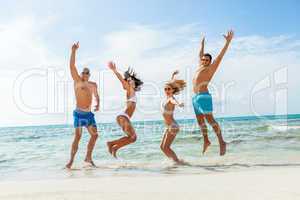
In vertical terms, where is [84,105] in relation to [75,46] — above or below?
below

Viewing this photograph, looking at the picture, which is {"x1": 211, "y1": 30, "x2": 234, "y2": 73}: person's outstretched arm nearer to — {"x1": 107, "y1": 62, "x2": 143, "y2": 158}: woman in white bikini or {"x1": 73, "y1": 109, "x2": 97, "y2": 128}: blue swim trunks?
{"x1": 107, "y1": 62, "x2": 143, "y2": 158}: woman in white bikini

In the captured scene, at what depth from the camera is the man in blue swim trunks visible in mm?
7152

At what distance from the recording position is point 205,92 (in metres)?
7.29

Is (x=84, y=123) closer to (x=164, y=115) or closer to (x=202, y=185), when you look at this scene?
(x=164, y=115)

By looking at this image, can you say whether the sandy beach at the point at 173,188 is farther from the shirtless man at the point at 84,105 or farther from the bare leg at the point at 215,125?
the shirtless man at the point at 84,105

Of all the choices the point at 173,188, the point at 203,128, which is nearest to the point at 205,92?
the point at 203,128

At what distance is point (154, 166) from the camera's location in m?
6.86

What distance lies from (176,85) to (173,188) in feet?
11.1

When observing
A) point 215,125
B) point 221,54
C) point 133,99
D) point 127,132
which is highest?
point 221,54

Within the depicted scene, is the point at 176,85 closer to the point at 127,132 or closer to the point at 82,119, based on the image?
the point at 127,132

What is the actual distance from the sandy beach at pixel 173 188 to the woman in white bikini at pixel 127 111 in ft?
6.81

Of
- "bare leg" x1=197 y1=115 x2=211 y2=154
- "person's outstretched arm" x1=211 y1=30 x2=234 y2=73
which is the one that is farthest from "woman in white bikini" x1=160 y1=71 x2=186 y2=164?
"person's outstretched arm" x1=211 y1=30 x2=234 y2=73

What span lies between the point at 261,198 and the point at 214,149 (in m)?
6.25

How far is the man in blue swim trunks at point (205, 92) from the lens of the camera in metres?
7.15
